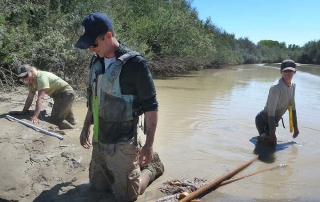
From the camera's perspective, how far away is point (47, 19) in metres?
10.7

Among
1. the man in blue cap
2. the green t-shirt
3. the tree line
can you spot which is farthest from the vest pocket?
the tree line

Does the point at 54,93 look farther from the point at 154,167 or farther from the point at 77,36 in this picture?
the point at 77,36

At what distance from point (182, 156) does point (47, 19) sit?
272 inches

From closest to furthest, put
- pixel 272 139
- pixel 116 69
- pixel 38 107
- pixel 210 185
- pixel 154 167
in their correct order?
pixel 116 69 < pixel 210 185 < pixel 154 167 < pixel 38 107 < pixel 272 139

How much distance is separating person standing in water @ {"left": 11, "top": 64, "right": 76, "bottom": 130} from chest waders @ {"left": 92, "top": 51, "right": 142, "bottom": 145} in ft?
8.25

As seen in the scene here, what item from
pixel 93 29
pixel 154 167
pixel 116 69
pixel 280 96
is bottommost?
pixel 154 167

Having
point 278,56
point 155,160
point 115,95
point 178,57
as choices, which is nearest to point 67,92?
point 155,160

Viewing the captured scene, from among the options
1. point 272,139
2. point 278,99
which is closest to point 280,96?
point 278,99

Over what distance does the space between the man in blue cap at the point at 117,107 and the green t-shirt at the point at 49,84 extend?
7.29ft

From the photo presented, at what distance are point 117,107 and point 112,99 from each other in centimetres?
9

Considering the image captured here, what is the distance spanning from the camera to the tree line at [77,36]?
871 centimetres

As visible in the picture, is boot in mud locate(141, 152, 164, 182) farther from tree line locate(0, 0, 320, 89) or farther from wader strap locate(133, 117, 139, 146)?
tree line locate(0, 0, 320, 89)

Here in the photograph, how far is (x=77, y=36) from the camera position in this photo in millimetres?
11062

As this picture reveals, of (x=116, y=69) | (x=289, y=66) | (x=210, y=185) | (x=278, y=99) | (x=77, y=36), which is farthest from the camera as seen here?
(x=77, y=36)
